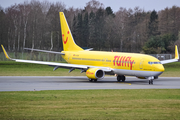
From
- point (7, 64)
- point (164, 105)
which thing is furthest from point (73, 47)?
point (164, 105)

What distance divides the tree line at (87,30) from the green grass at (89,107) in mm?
57194

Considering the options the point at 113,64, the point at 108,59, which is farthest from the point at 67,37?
the point at 113,64

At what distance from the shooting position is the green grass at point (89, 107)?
12747 mm

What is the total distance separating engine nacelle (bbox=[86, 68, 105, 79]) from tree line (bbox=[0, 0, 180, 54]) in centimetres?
4348

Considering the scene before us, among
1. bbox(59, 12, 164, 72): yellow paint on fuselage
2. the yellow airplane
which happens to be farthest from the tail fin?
the yellow airplane

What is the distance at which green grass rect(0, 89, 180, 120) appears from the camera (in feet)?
41.8

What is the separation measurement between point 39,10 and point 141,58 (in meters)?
62.1

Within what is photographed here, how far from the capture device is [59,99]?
57.0 ft

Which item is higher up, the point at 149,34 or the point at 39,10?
the point at 39,10

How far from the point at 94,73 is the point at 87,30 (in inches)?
2334

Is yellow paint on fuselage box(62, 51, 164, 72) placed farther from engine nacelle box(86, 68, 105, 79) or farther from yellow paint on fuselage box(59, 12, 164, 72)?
engine nacelle box(86, 68, 105, 79)

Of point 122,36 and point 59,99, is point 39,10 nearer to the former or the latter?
point 122,36

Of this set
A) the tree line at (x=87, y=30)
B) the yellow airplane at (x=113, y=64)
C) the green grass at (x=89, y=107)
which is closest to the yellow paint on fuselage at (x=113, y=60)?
the yellow airplane at (x=113, y=64)

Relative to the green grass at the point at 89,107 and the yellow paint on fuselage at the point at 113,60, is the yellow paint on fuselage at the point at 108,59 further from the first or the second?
the green grass at the point at 89,107
